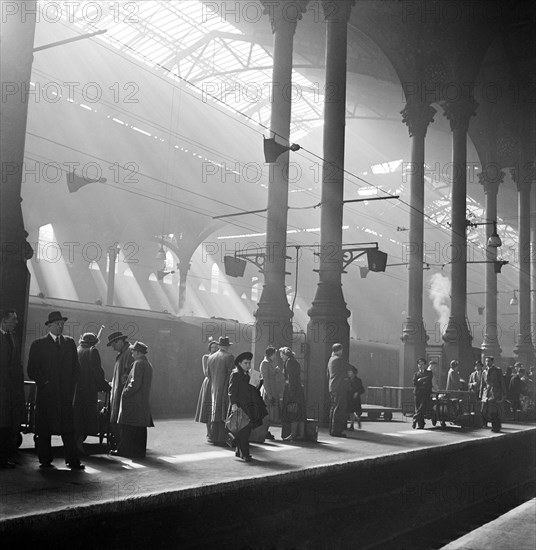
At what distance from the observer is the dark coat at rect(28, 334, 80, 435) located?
6.89 metres

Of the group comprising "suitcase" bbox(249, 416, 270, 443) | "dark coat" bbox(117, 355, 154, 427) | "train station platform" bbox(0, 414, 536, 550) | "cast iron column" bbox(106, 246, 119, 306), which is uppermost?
"cast iron column" bbox(106, 246, 119, 306)

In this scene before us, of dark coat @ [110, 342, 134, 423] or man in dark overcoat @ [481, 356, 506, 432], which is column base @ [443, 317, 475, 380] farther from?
dark coat @ [110, 342, 134, 423]

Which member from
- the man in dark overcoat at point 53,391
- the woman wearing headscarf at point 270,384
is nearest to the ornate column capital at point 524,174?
the woman wearing headscarf at point 270,384

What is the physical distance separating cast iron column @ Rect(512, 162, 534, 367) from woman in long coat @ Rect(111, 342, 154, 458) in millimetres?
21918

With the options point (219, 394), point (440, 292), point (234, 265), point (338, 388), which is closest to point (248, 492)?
point (219, 394)

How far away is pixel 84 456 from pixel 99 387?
2.94ft

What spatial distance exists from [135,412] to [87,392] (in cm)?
60

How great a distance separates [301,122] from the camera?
33.5 m

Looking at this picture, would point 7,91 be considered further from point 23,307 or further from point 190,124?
point 190,124

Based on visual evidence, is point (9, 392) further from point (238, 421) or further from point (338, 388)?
point (338, 388)

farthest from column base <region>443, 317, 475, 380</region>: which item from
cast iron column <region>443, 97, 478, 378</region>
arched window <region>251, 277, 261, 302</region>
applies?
arched window <region>251, 277, 261, 302</region>

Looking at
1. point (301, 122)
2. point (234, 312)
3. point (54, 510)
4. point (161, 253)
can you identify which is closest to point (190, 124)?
point (161, 253)

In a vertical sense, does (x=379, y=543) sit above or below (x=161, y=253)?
below

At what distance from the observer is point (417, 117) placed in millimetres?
20000
